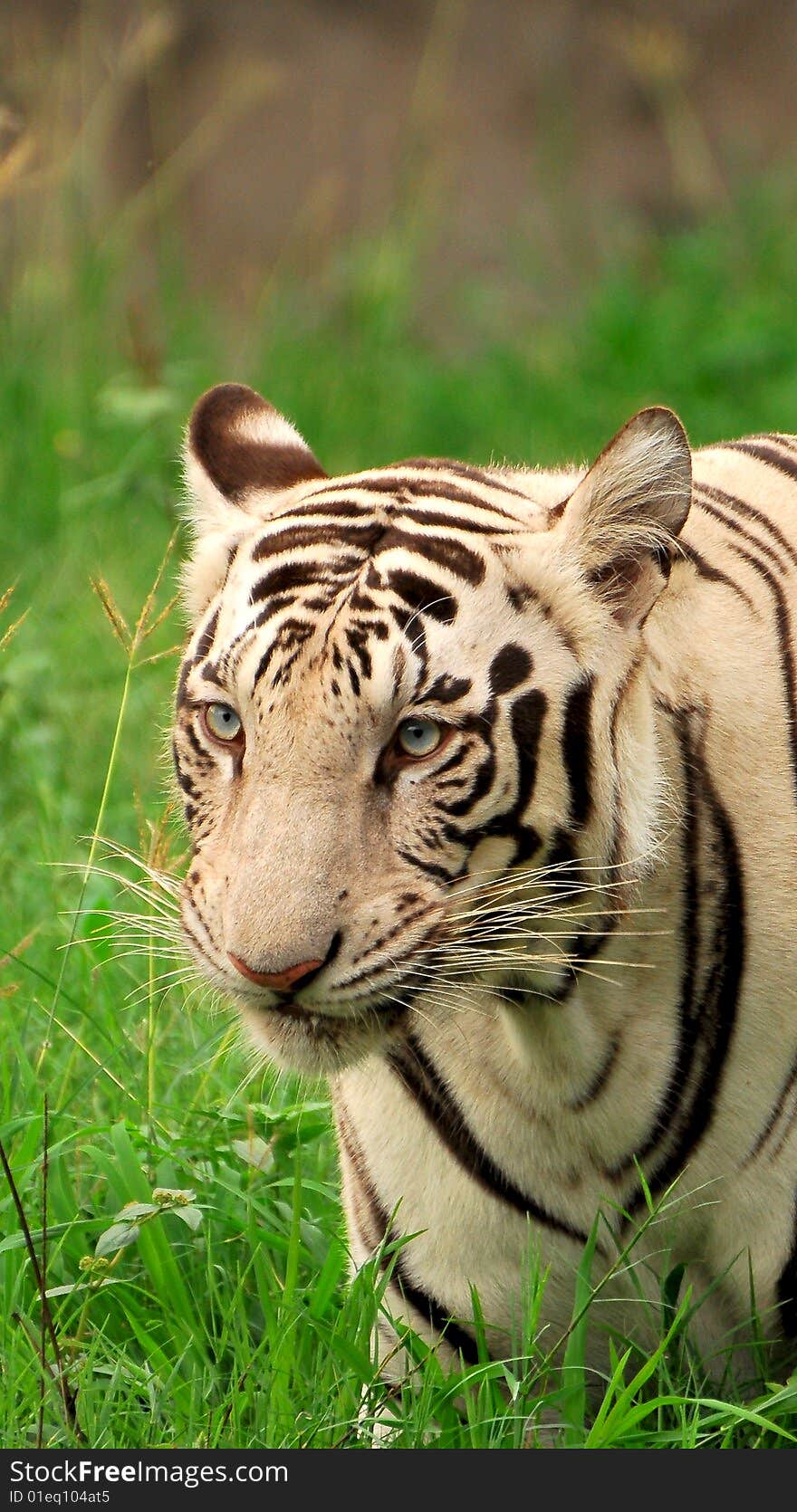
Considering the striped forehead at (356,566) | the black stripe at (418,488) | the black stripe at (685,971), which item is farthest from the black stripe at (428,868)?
the black stripe at (418,488)

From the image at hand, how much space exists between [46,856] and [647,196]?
240 inches

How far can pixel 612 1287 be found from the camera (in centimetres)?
255

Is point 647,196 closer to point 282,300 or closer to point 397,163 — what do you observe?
point 397,163

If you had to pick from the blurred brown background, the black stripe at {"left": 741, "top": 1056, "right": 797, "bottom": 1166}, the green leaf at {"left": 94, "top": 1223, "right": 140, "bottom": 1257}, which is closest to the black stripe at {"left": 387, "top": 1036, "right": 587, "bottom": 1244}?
the black stripe at {"left": 741, "top": 1056, "right": 797, "bottom": 1166}

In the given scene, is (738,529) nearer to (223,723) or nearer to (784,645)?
(784,645)

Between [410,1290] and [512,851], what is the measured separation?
0.69m

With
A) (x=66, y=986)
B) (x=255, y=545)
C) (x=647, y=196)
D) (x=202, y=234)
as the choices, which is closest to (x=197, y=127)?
(x=202, y=234)

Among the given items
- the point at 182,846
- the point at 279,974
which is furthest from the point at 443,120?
the point at 279,974

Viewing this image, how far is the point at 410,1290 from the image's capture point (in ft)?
8.48

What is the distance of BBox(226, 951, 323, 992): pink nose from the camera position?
82.2 inches

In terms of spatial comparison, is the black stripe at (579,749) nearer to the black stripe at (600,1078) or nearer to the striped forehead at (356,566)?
the striped forehead at (356,566)

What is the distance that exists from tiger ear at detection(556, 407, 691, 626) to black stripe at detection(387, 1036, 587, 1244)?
0.63 meters

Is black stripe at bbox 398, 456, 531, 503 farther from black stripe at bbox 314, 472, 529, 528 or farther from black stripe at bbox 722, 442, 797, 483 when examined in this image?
black stripe at bbox 722, 442, 797, 483

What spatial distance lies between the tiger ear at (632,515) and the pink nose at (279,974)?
1.83 feet
